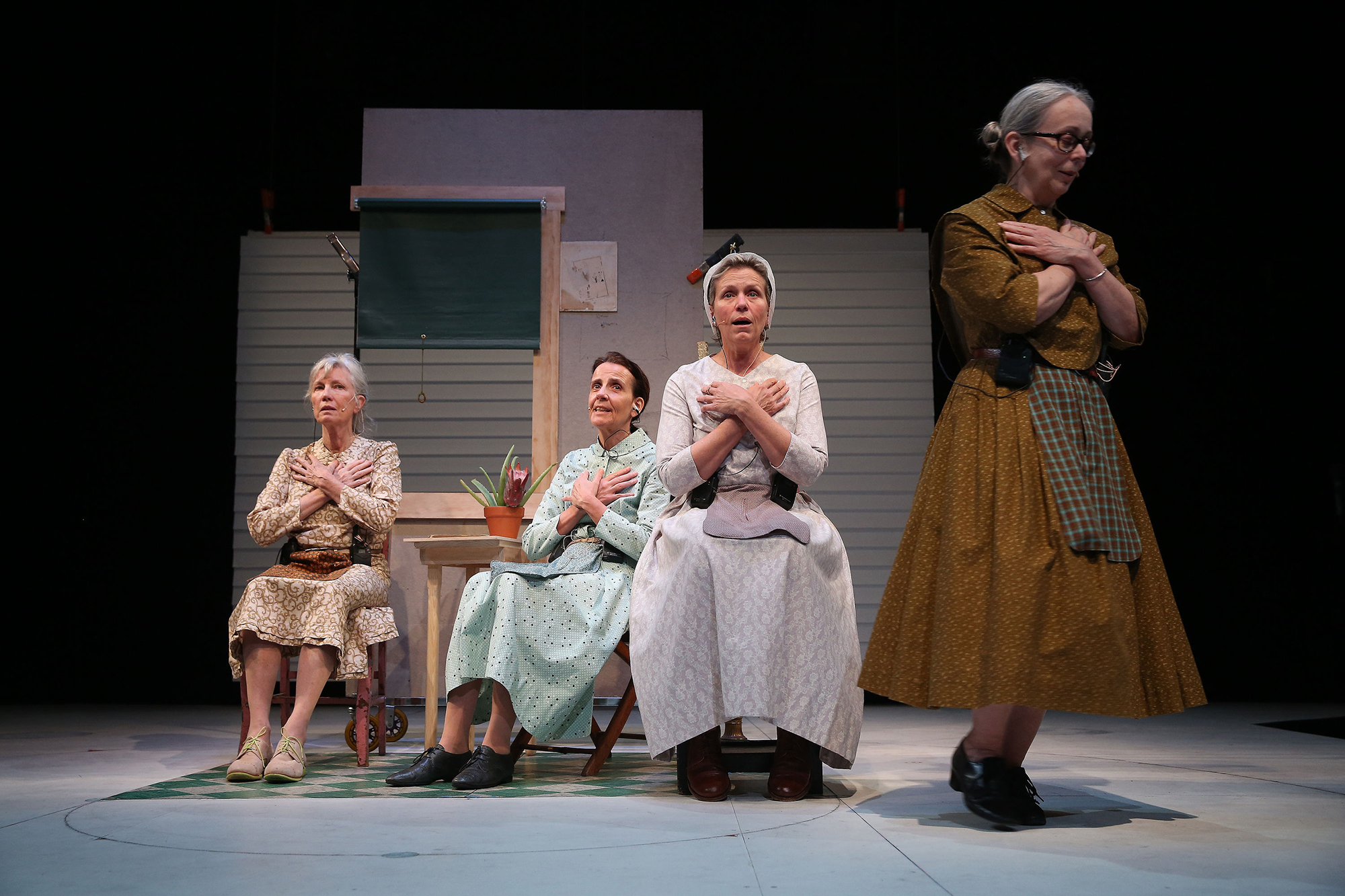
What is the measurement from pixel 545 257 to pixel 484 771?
247 centimetres

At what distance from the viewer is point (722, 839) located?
2.01 m

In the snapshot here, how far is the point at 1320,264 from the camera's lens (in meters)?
5.52

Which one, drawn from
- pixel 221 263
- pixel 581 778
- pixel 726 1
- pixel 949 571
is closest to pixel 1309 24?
pixel 726 1

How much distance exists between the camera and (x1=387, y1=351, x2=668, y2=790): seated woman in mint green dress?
9.43 ft

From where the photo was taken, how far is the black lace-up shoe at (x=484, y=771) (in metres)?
2.74

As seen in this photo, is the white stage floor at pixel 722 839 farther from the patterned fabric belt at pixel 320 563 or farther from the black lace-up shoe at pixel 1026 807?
the patterned fabric belt at pixel 320 563

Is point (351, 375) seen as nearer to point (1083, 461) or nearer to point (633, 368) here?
point (633, 368)

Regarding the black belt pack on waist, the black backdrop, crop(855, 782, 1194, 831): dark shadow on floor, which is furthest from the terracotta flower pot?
the black backdrop

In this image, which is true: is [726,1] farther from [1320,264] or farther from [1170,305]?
[1320,264]

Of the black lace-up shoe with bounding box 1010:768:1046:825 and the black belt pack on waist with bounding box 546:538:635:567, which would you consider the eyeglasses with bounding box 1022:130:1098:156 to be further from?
the black belt pack on waist with bounding box 546:538:635:567

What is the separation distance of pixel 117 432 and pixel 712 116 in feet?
12.1

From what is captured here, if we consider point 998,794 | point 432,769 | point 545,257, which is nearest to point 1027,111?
point 998,794

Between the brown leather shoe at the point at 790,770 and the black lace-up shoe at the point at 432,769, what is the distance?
845mm

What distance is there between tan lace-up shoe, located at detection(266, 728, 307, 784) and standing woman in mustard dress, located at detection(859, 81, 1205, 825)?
5.48 feet
